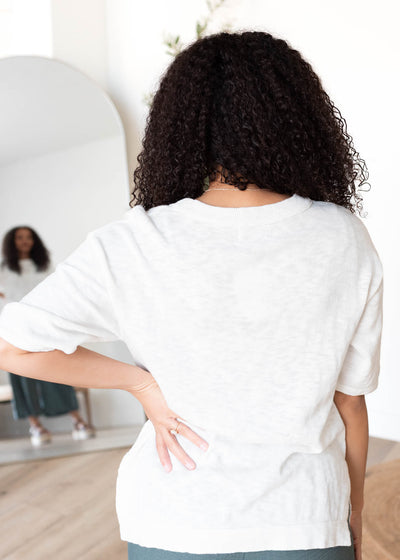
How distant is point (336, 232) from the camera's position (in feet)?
2.49

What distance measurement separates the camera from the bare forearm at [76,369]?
31.8 inches

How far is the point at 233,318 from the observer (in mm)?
717

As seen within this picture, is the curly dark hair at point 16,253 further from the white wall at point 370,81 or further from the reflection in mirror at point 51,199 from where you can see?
the white wall at point 370,81

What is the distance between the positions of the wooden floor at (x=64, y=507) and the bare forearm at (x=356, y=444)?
4.84 feet

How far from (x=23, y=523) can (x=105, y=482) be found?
47 cm

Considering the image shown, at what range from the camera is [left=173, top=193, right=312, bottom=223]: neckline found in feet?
2.43

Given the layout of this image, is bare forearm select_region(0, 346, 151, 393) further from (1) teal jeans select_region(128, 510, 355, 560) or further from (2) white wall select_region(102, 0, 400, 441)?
(2) white wall select_region(102, 0, 400, 441)

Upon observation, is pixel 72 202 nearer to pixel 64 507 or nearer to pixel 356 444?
pixel 64 507

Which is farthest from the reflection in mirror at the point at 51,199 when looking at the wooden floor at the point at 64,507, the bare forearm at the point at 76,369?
the bare forearm at the point at 76,369

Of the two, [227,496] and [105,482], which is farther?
[105,482]

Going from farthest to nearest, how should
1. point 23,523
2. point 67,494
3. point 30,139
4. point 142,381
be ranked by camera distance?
1. point 30,139
2. point 67,494
3. point 23,523
4. point 142,381

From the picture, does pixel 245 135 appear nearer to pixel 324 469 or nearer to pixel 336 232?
pixel 336 232

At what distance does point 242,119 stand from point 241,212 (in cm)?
13

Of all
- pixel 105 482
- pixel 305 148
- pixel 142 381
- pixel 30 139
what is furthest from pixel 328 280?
pixel 30 139
